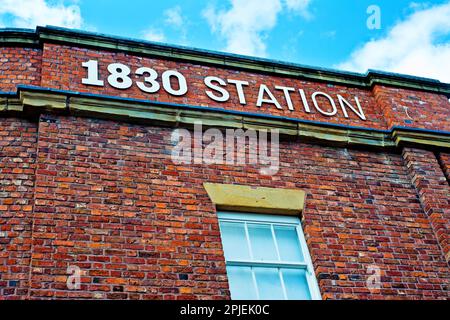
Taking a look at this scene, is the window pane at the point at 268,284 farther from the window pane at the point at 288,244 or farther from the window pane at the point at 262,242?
the window pane at the point at 288,244

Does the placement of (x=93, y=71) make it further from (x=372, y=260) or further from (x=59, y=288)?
(x=372, y=260)

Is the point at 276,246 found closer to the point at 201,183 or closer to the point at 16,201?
the point at 201,183

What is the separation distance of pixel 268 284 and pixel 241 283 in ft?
1.07

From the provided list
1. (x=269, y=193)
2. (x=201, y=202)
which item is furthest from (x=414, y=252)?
(x=201, y=202)

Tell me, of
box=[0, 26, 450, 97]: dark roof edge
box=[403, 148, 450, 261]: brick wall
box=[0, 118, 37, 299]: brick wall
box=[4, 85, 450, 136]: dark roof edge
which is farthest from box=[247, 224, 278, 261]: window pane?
box=[0, 26, 450, 97]: dark roof edge

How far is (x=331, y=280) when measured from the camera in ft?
20.8

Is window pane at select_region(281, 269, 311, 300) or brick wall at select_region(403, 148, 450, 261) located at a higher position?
brick wall at select_region(403, 148, 450, 261)

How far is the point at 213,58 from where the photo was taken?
8664 millimetres

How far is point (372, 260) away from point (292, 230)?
1050 millimetres

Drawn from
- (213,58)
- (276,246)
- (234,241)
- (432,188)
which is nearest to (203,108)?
(213,58)

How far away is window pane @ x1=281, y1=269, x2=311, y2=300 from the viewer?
6.27m

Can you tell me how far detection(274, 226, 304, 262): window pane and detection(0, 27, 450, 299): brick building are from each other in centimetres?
2

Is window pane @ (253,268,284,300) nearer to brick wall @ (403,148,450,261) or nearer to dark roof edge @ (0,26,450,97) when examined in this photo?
brick wall @ (403,148,450,261)

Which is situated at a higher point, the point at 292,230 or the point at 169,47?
the point at 169,47
